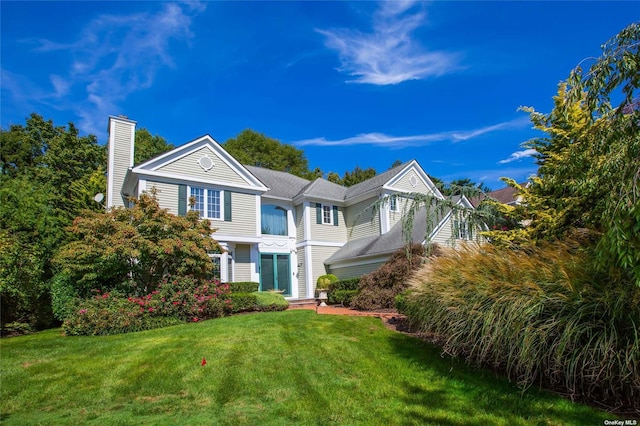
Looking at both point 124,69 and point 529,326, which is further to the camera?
point 124,69

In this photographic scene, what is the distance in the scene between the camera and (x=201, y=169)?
1642 cm

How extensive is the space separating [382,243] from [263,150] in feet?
74.6

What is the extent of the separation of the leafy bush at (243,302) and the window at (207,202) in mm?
4681

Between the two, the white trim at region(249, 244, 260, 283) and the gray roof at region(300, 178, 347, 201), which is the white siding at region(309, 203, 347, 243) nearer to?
the gray roof at region(300, 178, 347, 201)

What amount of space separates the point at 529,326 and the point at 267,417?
3207mm

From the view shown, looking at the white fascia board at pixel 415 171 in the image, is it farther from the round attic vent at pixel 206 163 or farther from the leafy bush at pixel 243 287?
the round attic vent at pixel 206 163

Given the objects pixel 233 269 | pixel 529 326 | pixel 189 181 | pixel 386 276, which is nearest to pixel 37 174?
pixel 189 181

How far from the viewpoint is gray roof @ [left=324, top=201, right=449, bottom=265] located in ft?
52.6

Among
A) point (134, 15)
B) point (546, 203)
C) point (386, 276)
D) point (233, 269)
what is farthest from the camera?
point (233, 269)

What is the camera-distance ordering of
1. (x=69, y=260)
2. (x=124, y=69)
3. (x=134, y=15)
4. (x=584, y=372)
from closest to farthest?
(x=584, y=372) < (x=134, y=15) < (x=69, y=260) < (x=124, y=69)

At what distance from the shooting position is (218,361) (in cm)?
587

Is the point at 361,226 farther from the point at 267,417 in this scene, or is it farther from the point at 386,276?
the point at 267,417

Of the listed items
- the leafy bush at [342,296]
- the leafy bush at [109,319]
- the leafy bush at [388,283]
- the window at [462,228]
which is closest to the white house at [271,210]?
the leafy bush at [388,283]

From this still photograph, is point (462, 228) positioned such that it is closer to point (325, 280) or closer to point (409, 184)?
→ point (325, 280)
